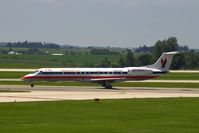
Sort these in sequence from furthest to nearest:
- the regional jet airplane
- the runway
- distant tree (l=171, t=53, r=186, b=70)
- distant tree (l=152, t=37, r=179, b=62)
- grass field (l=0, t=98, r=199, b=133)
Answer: distant tree (l=152, t=37, r=179, b=62) → distant tree (l=171, t=53, r=186, b=70) → the regional jet airplane → the runway → grass field (l=0, t=98, r=199, b=133)

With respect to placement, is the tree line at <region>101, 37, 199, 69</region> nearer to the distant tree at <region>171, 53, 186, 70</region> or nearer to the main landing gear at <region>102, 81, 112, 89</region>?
the distant tree at <region>171, 53, 186, 70</region>

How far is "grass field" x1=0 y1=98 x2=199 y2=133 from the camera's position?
34.6m

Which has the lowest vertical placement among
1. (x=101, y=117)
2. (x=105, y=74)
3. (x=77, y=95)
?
(x=101, y=117)

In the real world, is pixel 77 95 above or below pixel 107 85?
below

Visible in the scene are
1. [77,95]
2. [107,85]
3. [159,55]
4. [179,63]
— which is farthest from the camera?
[159,55]

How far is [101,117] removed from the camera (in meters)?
40.7

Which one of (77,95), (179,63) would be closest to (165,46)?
(179,63)

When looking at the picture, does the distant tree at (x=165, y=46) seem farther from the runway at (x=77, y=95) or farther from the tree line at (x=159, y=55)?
the runway at (x=77, y=95)

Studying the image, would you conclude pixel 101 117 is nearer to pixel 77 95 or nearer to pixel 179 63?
pixel 77 95

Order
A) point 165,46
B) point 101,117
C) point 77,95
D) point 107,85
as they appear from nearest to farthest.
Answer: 1. point 101,117
2. point 77,95
3. point 107,85
4. point 165,46

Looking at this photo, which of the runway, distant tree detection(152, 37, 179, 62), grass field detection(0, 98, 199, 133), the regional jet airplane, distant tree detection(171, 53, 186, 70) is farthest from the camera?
distant tree detection(152, 37, 179, 62)

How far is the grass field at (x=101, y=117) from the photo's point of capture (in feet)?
113

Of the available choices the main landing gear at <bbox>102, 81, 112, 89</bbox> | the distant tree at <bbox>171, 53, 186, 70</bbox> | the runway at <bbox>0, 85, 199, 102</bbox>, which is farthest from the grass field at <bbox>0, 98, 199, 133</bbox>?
the distant tree at <bbox>171, 53, 186, 70</bbox>

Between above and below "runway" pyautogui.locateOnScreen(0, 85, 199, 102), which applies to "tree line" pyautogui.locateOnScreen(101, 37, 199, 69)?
above
